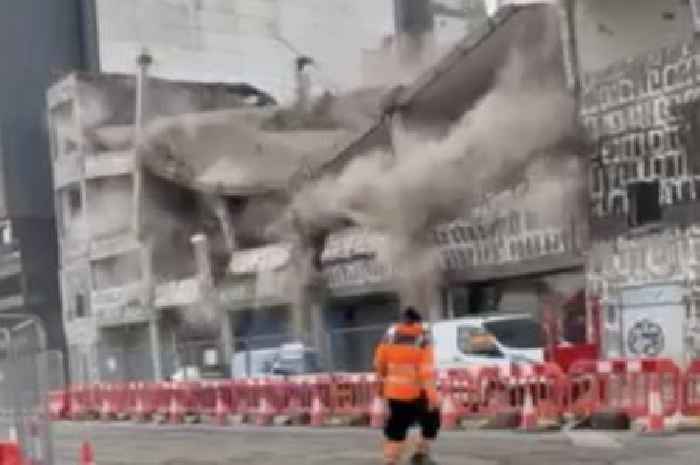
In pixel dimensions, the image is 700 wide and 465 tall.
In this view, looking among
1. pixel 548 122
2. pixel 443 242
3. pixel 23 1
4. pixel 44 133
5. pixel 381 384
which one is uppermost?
pixel 23 1

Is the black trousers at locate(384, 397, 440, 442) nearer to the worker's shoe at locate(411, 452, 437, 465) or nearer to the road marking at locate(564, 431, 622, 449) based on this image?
the worker's shoe at locate(411, 452, 437, 465)

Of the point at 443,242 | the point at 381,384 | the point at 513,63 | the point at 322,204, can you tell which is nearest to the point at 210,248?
the point at 322,204

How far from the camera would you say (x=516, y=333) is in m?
25.3

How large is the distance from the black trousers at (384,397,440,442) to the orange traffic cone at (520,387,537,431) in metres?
5.95

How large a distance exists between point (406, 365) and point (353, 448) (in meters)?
4.35

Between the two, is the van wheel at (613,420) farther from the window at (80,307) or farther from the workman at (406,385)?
the window at (80,307)

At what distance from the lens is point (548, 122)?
29.9 m

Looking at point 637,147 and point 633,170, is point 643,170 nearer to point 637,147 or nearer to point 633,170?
point 633,170

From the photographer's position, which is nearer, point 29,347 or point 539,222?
point 29,347

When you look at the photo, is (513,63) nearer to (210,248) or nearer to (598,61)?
(598,61)

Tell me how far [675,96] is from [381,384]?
14.8 m

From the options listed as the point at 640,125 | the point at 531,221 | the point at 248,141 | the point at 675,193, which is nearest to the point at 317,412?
the point at 675,193

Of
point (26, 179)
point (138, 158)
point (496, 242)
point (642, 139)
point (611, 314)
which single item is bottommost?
point (611, 314)

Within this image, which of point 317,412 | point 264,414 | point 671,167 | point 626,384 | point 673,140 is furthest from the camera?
point 671,167
